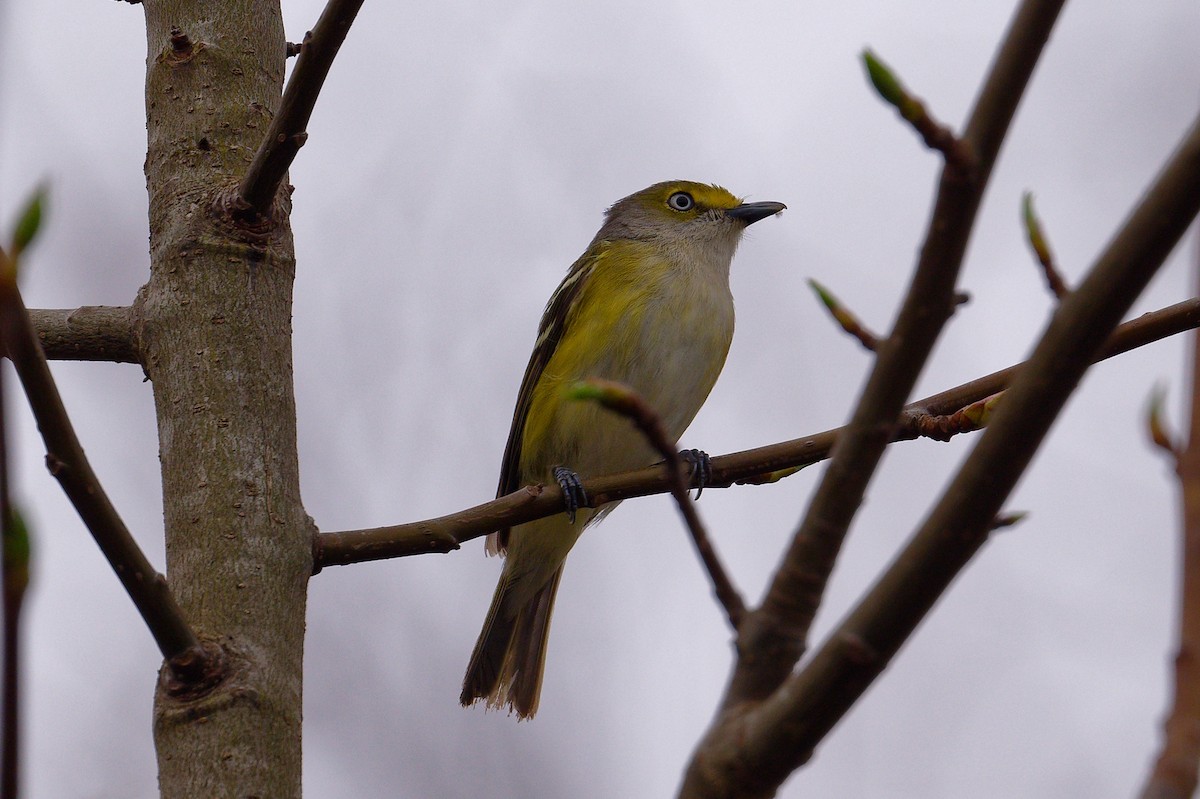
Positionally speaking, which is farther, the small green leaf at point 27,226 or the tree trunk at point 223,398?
the tree trunk at point 223,398

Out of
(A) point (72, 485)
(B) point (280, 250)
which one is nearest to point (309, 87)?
(B) point (280, 250)

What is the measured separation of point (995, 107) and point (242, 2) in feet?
10.1

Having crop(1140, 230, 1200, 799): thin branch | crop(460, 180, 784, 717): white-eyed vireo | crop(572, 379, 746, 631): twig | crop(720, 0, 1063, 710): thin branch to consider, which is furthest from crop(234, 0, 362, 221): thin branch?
crop(1140, 230, 1200, 799): thin branch

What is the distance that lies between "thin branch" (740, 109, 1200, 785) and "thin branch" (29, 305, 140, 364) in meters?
2.49

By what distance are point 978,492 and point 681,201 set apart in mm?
5618

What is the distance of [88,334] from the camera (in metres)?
3.55

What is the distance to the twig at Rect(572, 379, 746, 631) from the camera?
64.7 inches

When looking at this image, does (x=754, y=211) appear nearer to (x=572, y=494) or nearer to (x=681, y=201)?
(x=681, y=201)

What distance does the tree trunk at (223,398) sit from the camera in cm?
279

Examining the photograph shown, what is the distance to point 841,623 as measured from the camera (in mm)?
1550

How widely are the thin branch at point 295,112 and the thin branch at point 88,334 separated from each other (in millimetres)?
453

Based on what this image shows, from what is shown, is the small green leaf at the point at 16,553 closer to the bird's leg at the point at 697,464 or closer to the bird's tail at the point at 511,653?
the bird's leg at the point at 697,464

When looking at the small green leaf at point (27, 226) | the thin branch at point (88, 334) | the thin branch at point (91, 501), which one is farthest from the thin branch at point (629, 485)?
the small green leaf at point (27, 226)

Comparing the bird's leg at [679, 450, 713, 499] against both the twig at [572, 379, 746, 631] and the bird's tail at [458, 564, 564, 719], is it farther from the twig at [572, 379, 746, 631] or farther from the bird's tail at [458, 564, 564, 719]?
the twig at [572, 379, 746, 631]
